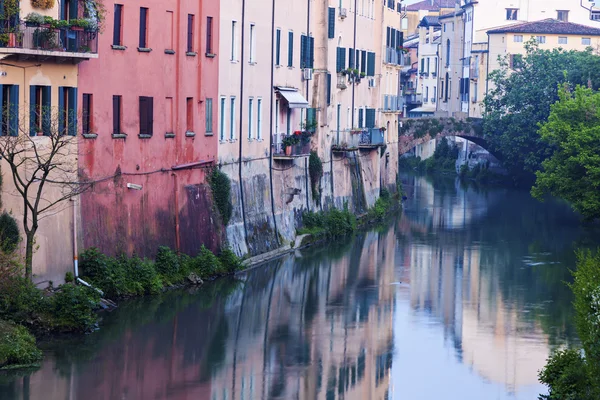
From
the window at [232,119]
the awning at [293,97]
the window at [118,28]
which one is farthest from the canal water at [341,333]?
the window at [118,28]

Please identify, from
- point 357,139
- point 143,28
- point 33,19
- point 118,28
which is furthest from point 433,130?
point 33,19

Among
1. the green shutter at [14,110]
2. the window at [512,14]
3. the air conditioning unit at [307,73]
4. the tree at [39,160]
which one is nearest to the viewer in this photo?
the tree at [39,160]

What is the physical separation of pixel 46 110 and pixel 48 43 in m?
1.81

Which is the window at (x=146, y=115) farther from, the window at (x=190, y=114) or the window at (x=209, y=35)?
the window at (x=209, y=35)

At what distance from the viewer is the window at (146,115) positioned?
3934 centimetres

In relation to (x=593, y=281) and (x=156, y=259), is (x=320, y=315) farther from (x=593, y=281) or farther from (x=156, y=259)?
(x=593, y=281)

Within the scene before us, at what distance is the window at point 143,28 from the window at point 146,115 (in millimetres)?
1639

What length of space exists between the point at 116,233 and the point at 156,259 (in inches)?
86.0

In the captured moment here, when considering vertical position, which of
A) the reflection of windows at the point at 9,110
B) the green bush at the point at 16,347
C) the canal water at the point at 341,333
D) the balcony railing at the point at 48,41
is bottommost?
the canal water at the point at 341,333

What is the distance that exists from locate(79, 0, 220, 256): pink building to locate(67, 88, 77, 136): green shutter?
13.6 inches

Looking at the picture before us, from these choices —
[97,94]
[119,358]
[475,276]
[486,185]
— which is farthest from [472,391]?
[486,185]

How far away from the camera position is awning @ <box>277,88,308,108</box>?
51031 mm

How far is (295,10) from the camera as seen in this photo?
53031mm

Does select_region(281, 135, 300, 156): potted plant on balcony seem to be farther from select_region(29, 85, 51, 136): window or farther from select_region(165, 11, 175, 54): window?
select_region(29, 85, 51, 136): window
